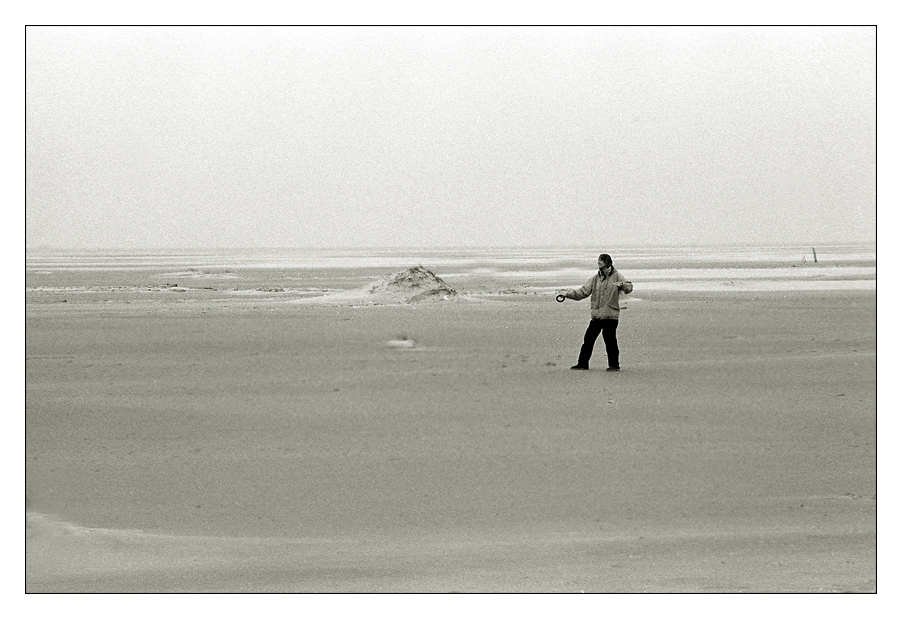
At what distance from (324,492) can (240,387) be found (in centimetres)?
398

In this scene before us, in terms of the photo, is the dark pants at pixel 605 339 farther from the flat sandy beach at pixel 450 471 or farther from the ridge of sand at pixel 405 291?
the ridge of sand at pixel 405 291

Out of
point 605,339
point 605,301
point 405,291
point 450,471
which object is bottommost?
point 450,471

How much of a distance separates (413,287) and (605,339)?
1126 centimetres

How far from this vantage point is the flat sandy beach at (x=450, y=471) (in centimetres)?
523

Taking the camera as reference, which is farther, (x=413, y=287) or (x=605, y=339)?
(x=413, y=287)

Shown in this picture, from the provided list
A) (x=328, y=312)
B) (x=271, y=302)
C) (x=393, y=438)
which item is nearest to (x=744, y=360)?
(x=393, y=438)

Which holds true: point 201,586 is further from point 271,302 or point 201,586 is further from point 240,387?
point 271,302

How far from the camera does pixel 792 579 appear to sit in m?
5.12

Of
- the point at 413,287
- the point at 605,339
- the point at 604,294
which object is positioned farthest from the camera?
the point at 413,287

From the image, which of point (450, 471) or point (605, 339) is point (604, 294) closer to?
point (605, 339)

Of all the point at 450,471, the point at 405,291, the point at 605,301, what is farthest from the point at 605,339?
the point at 405,291

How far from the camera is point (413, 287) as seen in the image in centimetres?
2153

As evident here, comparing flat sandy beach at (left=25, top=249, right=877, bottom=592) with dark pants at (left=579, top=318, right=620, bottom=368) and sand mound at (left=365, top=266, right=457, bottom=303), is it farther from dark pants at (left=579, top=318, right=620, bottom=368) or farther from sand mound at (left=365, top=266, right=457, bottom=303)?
sand mound at (left=365, top=266, right=457, bottom=303)

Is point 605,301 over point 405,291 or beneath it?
beneath
